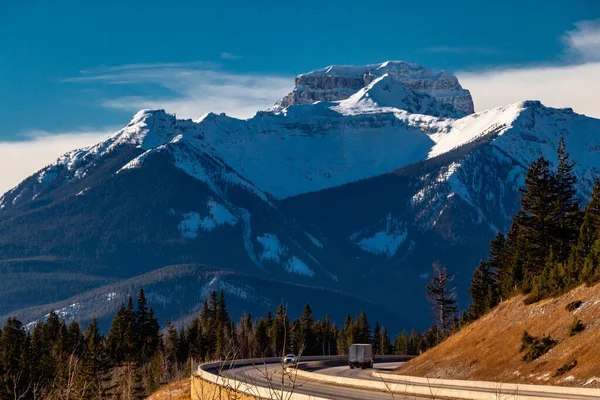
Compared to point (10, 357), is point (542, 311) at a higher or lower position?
higher

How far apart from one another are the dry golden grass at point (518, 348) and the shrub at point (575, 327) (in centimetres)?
39

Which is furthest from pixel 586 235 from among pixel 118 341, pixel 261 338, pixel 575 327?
pixel 261 338

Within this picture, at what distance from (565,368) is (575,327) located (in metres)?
6.03

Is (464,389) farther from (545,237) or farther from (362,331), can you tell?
(362,331)

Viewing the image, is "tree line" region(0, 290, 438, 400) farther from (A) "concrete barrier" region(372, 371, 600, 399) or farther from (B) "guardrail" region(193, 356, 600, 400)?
(A) "concrete barrier" region(372, 371, 600, 399)

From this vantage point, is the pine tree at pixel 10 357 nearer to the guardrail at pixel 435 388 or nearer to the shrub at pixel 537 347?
the guardrail at pixel 435 388

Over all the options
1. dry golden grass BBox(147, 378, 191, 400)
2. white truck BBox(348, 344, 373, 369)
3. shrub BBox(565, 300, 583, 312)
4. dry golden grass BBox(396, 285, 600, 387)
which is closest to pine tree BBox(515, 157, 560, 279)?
dry golden grass BBox(396, 285, 600, 387)

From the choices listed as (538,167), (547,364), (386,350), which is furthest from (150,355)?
(547,364)

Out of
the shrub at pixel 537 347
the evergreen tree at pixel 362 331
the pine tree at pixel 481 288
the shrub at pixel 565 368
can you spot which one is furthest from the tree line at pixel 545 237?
the evergreen tree at pixel 362 331

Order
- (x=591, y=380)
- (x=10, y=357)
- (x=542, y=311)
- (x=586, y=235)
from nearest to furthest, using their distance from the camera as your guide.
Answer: (x=591, y=380)
(x=542, y=311)
(x=586, y=235)
(x=10, y=357)

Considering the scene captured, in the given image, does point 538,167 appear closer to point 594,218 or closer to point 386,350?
point 594,218

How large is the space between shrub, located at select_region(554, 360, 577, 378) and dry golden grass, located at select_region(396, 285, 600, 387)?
0.32 m

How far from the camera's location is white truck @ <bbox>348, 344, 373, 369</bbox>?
10381 centimetres

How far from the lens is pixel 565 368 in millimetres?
66625
